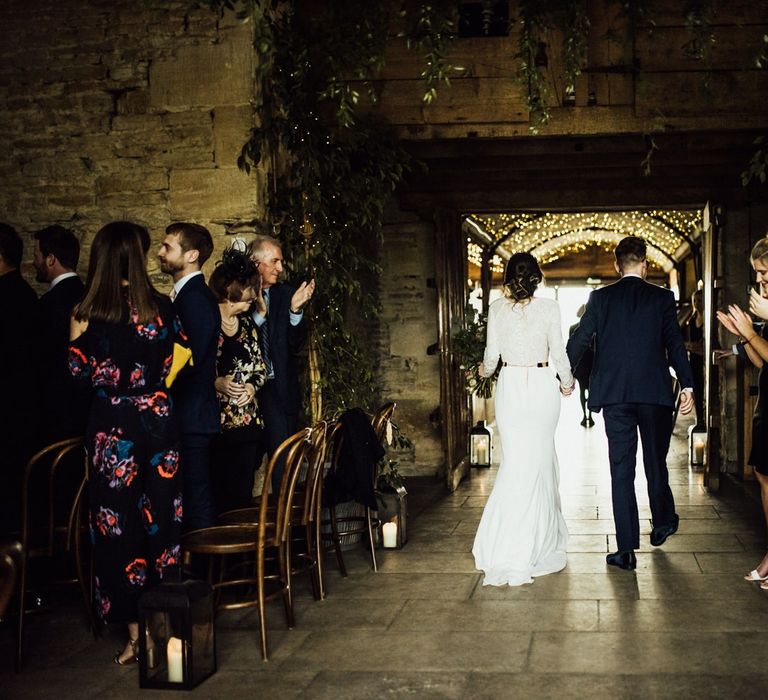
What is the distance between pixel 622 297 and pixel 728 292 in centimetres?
394

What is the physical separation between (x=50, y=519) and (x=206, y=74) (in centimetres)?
270

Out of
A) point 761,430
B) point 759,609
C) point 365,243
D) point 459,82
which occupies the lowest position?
point 759,609

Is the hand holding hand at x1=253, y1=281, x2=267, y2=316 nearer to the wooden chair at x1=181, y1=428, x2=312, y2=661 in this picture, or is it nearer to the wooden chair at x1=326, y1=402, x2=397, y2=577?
the wooden chair at x1=326, y1=402, x2=397, y2=577

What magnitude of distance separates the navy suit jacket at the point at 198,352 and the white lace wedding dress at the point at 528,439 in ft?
5.65

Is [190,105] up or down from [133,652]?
up

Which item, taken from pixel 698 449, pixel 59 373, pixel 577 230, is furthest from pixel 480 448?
pixel 577 230

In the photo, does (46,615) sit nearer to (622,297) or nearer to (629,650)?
(629,650)

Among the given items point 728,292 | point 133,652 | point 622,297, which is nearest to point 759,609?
point 622,297

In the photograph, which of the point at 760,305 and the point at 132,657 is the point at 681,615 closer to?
the point at 760,305

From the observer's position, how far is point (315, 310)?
589 cm

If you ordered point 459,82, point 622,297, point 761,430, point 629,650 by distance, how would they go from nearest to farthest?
point 629,650, point 761,430, point 622,297, point 459,82

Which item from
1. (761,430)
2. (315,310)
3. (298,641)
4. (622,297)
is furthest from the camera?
(315,310)

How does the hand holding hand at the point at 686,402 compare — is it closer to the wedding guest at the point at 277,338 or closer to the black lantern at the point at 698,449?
the wedding guest at the point at 277,338

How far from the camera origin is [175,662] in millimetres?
3355
